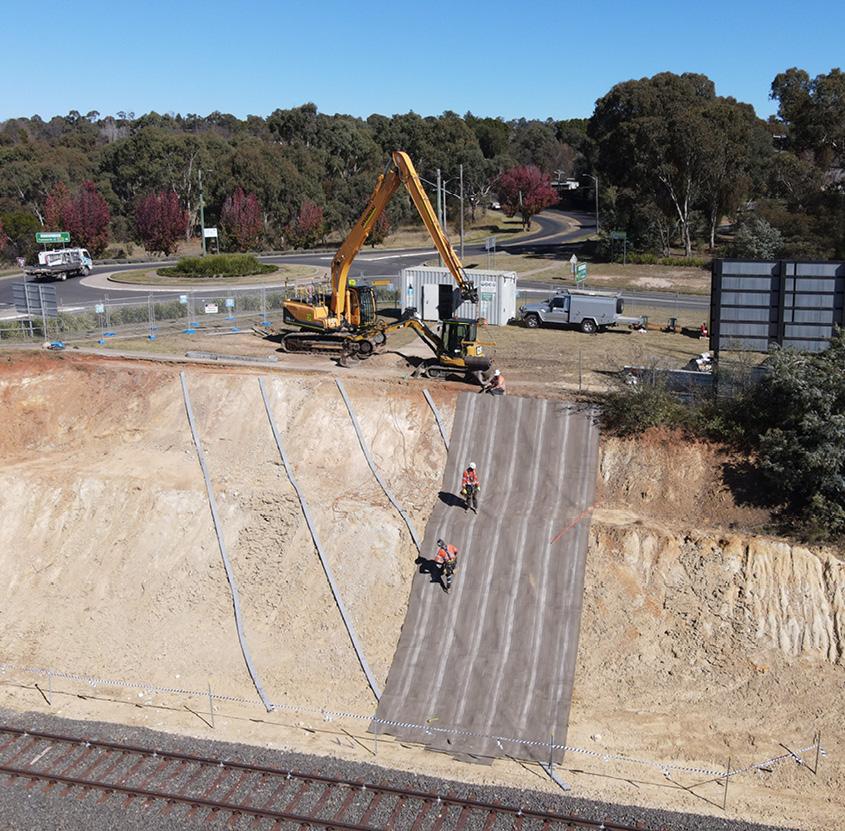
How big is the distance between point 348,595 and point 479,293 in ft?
74.0

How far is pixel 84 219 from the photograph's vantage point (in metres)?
74.5

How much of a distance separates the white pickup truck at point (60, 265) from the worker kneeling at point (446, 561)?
161ft

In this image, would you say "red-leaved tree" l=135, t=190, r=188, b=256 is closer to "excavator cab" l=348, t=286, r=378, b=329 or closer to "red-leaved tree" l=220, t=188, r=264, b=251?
"red-leaved tree" l=220, t=188, r=264, b=251

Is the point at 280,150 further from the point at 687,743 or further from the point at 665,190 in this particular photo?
the point at 687,743

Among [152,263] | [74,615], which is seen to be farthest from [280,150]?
[74,615]

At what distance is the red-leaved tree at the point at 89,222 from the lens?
74.4m

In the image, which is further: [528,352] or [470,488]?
[528,352]

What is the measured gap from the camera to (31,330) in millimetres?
37438

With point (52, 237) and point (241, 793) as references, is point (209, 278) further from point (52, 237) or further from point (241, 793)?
point (241, 793)

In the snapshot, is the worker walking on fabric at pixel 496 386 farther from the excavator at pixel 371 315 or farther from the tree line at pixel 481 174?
the tree line at pixel 481 174

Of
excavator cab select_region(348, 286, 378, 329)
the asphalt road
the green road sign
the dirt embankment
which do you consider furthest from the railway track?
the green road sign

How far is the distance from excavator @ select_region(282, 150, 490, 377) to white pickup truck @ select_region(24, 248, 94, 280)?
112 ft

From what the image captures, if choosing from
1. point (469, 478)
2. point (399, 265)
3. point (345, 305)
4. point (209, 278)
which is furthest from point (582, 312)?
point (399, 265)

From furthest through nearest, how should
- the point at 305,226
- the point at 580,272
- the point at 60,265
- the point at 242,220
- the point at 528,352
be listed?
1. the point at 305,226
2. the point at 242,220
3. the point at 60,265
4. the point at 580,272
5. the point at 528,352
